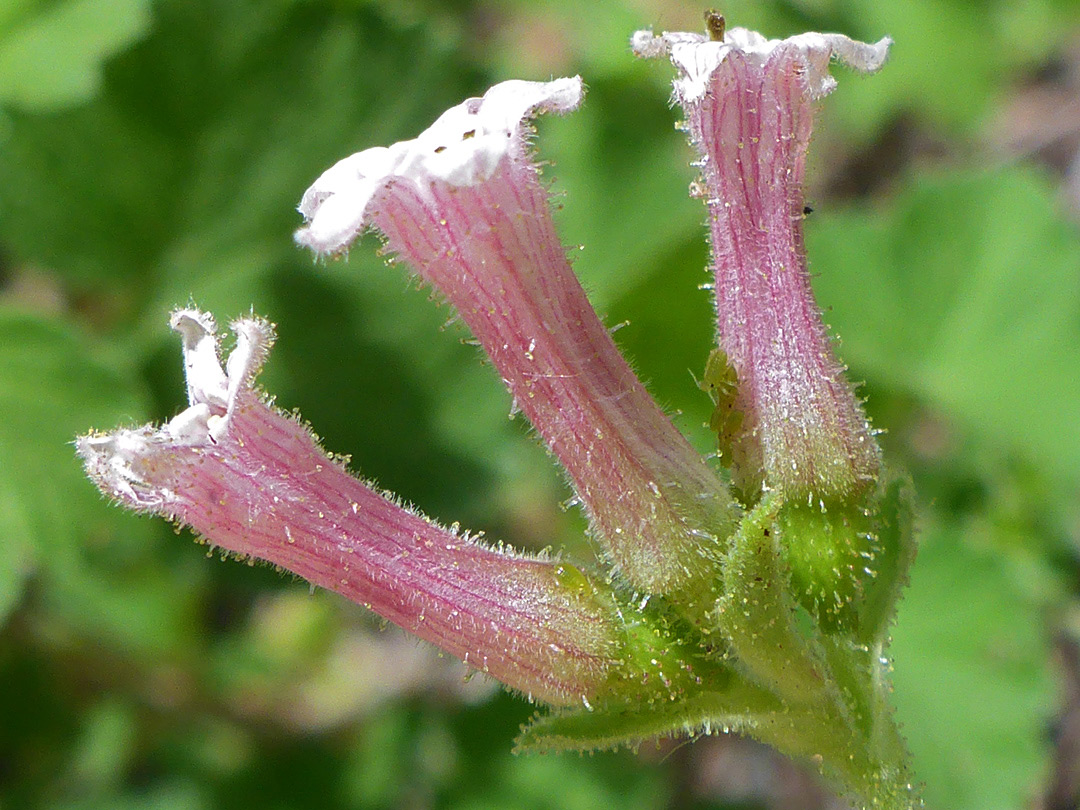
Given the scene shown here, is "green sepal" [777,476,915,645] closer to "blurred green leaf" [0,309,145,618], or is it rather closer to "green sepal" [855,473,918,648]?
"green sepal" [855,473,918,648]

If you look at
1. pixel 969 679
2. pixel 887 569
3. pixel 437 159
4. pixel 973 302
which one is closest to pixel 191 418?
pixel 437 159

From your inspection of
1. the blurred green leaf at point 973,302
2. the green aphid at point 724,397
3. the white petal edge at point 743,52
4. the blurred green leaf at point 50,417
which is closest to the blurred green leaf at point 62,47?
the blurred green leaf at point 50,417

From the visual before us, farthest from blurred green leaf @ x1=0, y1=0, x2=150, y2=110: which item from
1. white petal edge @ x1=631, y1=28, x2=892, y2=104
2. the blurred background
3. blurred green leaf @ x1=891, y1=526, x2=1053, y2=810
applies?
blurred green leaf @ x1=891, y1=526, x2=1053, y2=810

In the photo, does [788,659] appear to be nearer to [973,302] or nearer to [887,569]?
[887,569]

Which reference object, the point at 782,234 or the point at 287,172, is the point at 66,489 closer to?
the point at 287,172

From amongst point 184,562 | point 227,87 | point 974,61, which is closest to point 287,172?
point 227,87
